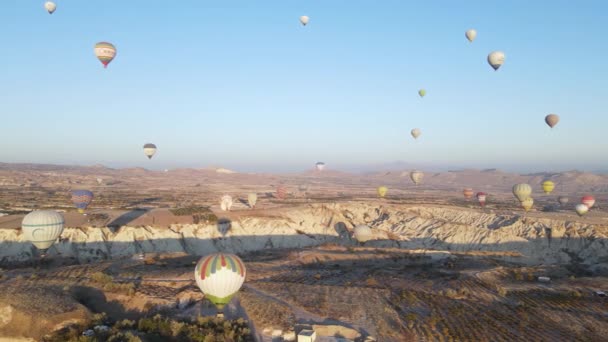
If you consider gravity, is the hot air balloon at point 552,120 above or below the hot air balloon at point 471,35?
below

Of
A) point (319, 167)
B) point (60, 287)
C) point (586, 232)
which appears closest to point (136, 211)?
point (60, 287)

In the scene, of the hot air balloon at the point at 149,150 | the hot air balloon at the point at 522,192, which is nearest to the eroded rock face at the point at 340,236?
the hot air balloon at the point at 522,192

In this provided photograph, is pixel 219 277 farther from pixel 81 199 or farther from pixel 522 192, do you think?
pixel 522 192

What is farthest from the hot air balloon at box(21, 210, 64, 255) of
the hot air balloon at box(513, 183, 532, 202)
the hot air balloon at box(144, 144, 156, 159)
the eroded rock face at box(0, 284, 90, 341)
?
the hot air balloon at box(513, 183, 532, 202)

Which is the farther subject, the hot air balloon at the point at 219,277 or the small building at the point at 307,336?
the hot air balloon at the point at 219,277

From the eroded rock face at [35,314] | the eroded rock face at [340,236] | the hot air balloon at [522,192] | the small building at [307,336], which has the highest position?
the hot air balloon at [522,192]

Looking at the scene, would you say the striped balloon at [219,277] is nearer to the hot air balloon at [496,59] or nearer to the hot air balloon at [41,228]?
the hot air balloon at [41,228]

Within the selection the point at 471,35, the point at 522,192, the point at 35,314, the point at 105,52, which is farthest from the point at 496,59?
the point at 35,314

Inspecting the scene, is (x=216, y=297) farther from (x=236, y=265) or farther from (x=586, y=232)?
(x=586, y=232)

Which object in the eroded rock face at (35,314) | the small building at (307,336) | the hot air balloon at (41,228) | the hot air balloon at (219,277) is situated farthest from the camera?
the hot air balloon at (41,228)
